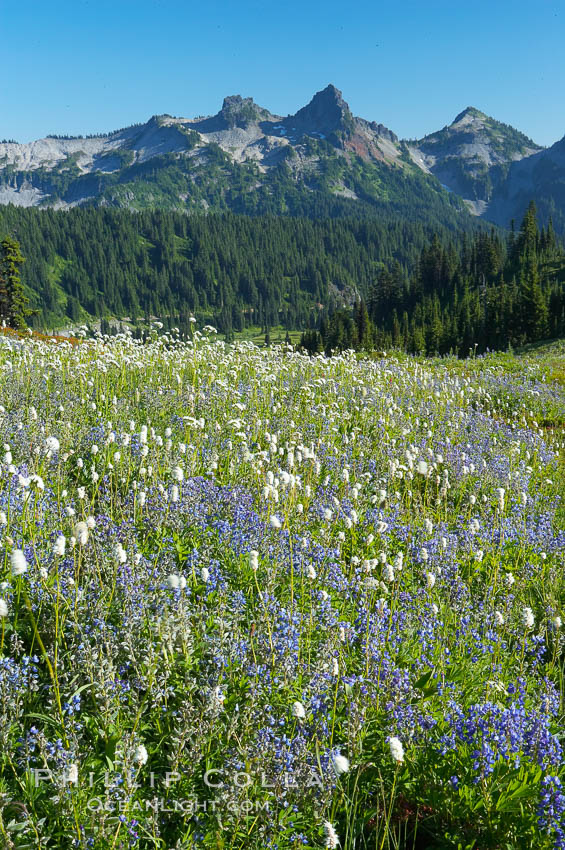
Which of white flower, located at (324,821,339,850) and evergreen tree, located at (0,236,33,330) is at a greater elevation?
evergreen tree, located at (0,236,33,330)

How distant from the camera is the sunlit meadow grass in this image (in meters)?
2.61

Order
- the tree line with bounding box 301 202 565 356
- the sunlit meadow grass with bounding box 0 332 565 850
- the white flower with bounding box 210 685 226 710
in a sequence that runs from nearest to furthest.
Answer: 1. the sunlit meadow grass with bounding box 0 332 565 850
2. the white flower with bounding box 210 685 226 710
3. the tree line with bounding box 301 202 565 356

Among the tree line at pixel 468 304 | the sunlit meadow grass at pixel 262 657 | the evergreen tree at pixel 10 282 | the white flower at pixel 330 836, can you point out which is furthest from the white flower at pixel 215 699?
the evergreen tree at pixel 10 282

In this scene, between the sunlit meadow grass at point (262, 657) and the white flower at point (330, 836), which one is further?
the sunlit meadow grass at point (262, 657)

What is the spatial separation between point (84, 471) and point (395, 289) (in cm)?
13011

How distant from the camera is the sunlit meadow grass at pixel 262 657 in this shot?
261cm

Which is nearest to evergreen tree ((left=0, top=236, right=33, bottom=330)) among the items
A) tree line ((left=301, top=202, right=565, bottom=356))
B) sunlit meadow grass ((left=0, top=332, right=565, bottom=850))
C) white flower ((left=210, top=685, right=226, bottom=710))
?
tree line ((left=301, top=202, right=565, bottom=356))

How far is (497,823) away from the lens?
2740 mm

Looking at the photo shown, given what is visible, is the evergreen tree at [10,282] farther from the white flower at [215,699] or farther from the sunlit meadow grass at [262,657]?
the white flower at [215,699]

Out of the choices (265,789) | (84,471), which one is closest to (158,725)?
(265,789)

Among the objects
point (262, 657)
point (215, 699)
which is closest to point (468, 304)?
point (262, 657)

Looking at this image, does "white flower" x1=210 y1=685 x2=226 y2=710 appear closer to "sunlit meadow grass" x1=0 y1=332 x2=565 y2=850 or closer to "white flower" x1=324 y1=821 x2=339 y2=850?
"sunlit meadow grass" x1=0 y1=332 x2=565 y2=850

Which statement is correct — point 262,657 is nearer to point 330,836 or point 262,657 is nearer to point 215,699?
point 215,699

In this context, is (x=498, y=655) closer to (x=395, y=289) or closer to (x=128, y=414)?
(x=128, y=414)
